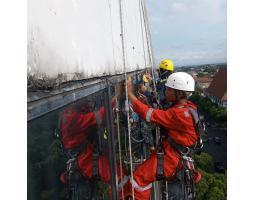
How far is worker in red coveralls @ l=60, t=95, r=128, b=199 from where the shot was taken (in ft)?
3.68

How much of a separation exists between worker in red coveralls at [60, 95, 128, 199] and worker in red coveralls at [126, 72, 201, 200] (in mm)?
682

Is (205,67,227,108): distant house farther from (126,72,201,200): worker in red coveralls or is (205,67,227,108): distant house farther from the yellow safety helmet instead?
(126,72,201,200): worker in red coveralls

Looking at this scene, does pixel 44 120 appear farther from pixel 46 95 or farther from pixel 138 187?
pixel 138 187

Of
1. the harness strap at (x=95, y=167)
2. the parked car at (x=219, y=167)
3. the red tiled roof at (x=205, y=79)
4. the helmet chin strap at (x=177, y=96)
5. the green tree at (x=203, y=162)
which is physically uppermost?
the helmet chin strap at (x=177, y=96)

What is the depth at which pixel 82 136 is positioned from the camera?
4.39ft

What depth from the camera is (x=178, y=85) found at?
9.13 ft

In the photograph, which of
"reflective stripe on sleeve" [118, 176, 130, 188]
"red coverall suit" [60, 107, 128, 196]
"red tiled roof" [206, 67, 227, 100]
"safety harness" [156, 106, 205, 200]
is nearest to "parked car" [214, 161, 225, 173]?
"red tiled roof" [206, 67, 227, 100]

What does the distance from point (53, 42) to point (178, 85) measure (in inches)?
73.5

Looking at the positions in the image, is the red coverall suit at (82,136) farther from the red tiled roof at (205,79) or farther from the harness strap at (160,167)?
the red tiled roof at (205,79)

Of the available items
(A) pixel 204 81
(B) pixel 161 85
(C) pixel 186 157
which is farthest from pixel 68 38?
(A) pixel 204 81

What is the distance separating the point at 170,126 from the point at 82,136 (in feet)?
4.17

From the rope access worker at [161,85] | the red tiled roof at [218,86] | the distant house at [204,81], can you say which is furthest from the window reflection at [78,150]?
the distant house at [204,81]

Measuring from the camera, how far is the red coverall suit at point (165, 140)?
243 cm
